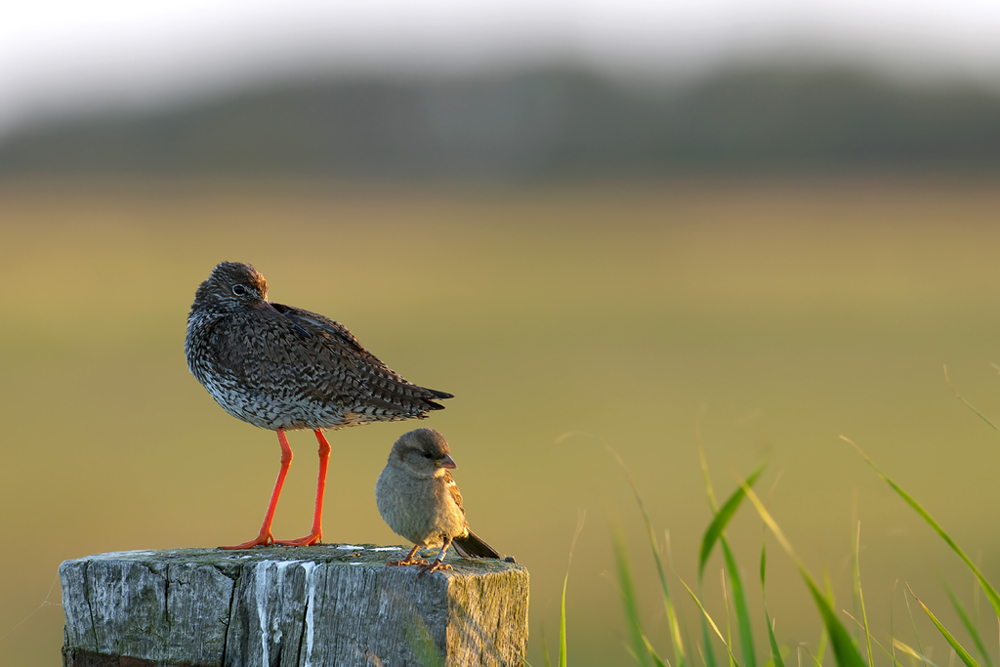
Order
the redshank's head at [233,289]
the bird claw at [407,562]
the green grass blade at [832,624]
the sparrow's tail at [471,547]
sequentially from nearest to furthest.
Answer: the green grass blade at [832,624]
the bird claw at [407,562]
the sparrow's tail at [471,547]
the redshank's head at [233,289]

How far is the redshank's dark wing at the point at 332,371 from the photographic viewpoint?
5.66 m

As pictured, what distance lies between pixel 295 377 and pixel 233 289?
1.12m

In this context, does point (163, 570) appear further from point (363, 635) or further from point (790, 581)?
point (790, 581)

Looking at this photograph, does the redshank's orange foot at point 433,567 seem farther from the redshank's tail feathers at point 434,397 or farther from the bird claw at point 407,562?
the redshank's tail feathers at point 434,397

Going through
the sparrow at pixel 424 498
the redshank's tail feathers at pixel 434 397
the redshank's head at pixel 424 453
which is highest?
the redshank's tail feathers at pixel 434 397

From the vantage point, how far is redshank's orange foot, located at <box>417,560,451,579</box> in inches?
142

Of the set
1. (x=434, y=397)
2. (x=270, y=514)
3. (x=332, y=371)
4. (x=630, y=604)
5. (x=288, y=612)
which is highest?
(x=332, y=371)

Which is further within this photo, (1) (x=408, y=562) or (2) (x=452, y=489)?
(2) (x=452, y=489)

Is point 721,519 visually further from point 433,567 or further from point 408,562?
point 408,562

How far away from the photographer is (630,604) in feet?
12.0

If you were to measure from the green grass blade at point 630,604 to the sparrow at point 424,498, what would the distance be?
36.7 inches

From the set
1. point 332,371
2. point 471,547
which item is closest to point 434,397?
point 332,371

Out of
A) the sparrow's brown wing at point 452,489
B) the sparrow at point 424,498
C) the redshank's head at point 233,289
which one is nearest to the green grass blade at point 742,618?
the sparrow at point 424,498

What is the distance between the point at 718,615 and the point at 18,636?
59.9ft
